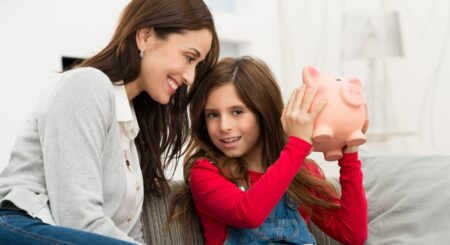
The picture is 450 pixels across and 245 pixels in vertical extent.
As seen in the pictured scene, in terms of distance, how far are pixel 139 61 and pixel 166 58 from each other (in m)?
0.07

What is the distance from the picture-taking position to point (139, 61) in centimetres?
148

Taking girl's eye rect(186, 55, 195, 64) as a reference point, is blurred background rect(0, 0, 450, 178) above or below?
below

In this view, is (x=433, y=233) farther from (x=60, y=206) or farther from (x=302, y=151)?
(x=60, y=206)

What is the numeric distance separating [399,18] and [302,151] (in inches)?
105

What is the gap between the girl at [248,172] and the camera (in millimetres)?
1551

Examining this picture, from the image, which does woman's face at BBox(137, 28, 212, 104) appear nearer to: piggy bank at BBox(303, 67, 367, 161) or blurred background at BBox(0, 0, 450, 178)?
piggy bank at BBox(303, 67, 367, 161)

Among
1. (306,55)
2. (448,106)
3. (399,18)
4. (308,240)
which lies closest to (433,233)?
(308,240)

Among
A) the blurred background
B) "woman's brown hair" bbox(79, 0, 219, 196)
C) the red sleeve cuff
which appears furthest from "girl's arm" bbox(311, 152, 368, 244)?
the blurred background

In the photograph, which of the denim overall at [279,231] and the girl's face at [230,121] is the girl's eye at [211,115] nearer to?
the girl's face at [230,121]

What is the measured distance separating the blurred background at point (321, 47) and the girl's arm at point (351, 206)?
Answer: 217 cm

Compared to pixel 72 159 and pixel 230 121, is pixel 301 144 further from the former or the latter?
pixel 72 159

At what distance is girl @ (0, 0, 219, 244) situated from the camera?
1.16m

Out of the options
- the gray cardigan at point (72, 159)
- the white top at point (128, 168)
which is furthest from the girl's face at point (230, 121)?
the gray cardigan at point (72, 159)

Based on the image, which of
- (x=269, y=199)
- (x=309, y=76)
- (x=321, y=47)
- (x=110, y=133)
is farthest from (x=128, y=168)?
(x=321, y=47)
